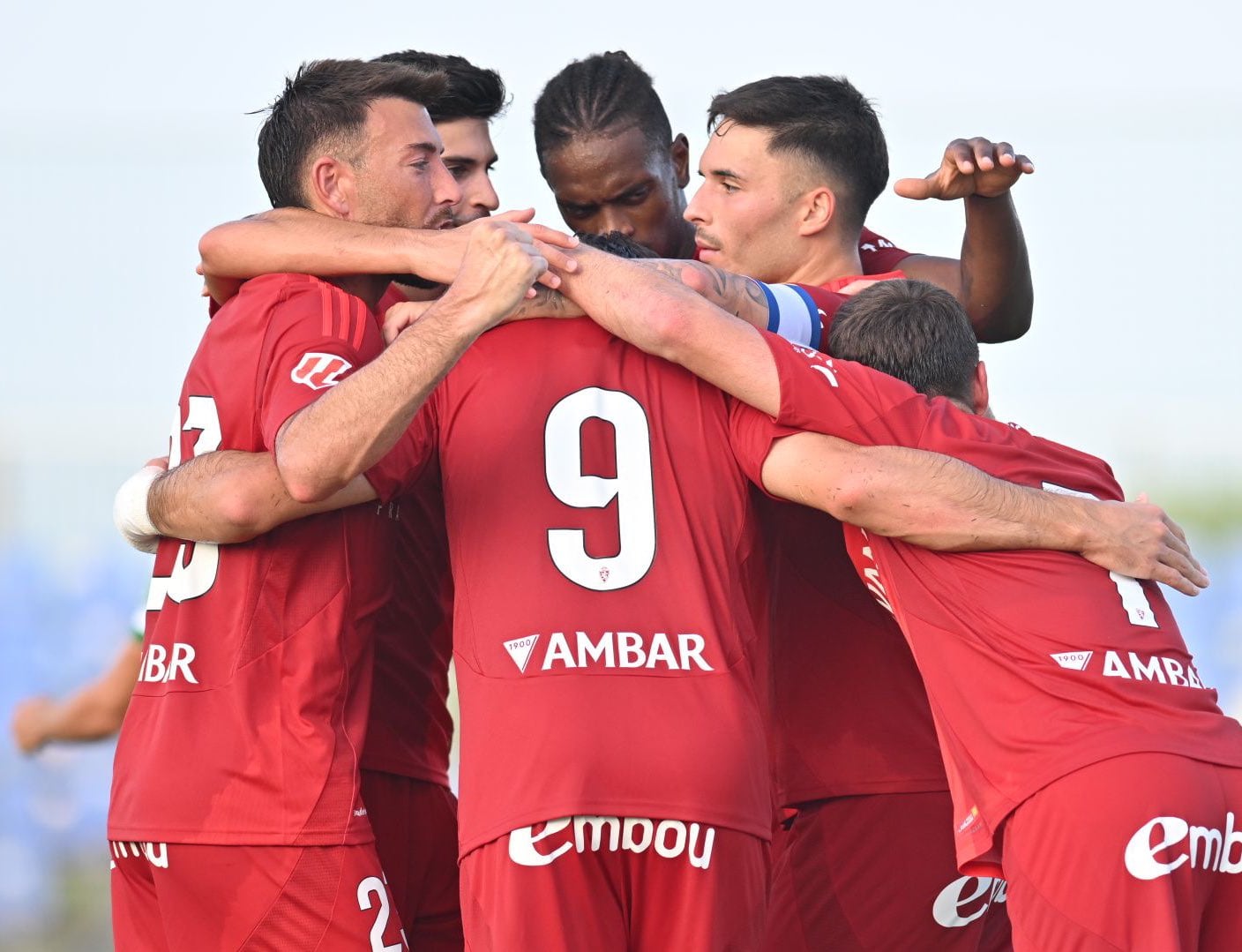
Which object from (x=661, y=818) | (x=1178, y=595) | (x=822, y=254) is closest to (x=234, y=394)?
(x=661, y=818)

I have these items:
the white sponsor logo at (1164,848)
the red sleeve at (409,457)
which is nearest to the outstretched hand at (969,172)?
the red sleeve at (409,457)

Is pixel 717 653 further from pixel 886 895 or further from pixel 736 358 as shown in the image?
pixel 886 895

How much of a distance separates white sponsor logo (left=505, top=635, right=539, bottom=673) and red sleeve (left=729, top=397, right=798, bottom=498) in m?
0.62

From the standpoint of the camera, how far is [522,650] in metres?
3.18

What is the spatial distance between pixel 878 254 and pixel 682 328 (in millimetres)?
1807

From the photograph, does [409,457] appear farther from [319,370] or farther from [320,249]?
[320,249]

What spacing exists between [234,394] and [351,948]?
1.22 m

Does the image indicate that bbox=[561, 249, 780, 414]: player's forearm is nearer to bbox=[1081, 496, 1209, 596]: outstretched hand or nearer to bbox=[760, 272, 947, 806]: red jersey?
bbox=[760, 272, 947, 806]: red jersey

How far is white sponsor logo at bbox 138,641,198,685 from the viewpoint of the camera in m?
3.50

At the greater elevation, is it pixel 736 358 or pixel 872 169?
pixel 872 169

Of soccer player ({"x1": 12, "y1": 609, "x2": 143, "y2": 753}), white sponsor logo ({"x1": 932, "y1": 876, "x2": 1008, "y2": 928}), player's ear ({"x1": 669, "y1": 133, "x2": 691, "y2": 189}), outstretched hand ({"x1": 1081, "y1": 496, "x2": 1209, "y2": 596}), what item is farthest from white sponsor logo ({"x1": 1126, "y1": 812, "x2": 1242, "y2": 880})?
soccer player ({"x1": 12, "y1": 609, "x2": 143, "y2": 753})

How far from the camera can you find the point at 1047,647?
127 inches

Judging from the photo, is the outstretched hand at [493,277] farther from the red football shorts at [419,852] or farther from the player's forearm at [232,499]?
the red football shorts at [419,852]

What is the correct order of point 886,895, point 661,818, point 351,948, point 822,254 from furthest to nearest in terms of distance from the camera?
1. point 822,254
2. point 886,895
3. point 351,948
4. point 661,818
